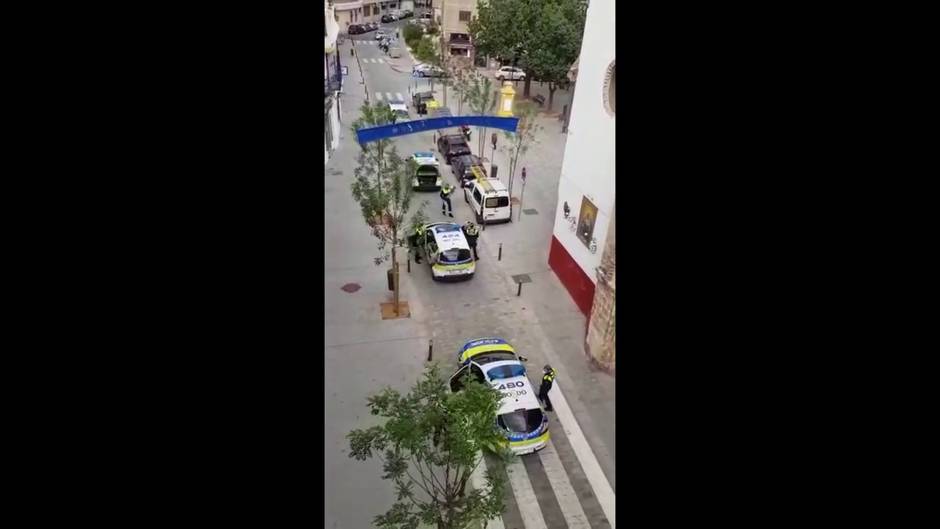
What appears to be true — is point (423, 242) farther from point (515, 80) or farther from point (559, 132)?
point (515, 80)

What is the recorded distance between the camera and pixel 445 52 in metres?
48.5

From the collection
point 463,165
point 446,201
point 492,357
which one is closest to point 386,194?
point 492,357

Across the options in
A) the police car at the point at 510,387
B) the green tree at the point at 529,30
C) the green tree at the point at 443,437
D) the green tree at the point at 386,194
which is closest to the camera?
the green tree at the point at 443,437

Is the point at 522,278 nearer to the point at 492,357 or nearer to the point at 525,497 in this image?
the point at 492,357

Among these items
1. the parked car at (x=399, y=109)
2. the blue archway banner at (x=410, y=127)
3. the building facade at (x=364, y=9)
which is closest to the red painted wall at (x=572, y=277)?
the blue archway banner at (x=410, y=127)

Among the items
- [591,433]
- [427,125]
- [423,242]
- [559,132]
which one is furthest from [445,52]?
[591,433]

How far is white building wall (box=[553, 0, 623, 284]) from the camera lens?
13508 millimetres

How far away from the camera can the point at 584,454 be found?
11.8 metres

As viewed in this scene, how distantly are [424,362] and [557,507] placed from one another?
187 inches

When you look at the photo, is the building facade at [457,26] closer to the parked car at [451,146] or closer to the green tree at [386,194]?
the parked car at [451,146]

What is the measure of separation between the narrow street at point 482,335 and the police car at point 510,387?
0.48m

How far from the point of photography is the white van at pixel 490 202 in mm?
20891

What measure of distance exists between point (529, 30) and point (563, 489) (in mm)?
31316

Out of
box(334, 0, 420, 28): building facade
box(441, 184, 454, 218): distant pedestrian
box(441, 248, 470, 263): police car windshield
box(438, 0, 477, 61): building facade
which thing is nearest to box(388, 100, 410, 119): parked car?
box(441, 184, 454, 218): distant pedestrian
